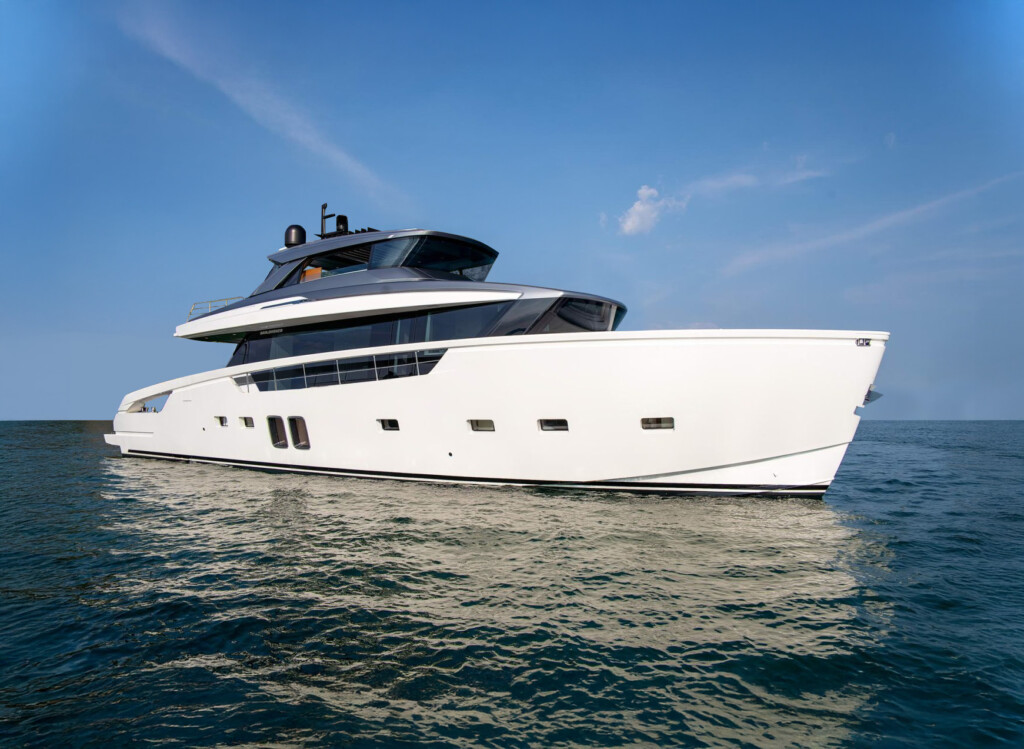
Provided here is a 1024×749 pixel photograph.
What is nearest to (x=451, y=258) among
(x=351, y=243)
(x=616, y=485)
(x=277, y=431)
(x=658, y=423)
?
(x=351, y=243)

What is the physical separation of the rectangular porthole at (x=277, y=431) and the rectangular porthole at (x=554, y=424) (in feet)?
23.4

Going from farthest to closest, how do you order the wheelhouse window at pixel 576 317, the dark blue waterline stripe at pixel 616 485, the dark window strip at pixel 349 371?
the dark window strip at pixel 349 371
the wheelhouse window at pixel 576 317
the dark blue waterline stripe at pixel 616 485

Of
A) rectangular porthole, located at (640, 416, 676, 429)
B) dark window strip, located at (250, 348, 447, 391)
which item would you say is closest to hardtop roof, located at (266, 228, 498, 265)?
dark window strip, located at (250, 348, 447, 391)

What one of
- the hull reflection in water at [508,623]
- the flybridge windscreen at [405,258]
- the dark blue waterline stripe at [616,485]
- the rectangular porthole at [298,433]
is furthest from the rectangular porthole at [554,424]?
the rectangular porthole at [298,433]

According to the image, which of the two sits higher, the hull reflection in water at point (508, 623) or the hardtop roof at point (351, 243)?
the hardtop roof at point (351, 243)

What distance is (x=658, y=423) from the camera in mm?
8656

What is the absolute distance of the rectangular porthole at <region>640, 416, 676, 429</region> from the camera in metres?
8.58

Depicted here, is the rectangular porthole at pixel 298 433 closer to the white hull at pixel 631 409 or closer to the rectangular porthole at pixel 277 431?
the rectangular porthole at pixel 277 431

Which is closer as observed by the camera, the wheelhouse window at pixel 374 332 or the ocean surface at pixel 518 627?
the ocean surface at pixel 518 627

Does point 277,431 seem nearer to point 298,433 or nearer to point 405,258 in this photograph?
point 298,433

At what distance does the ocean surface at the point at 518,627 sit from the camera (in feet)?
9.91

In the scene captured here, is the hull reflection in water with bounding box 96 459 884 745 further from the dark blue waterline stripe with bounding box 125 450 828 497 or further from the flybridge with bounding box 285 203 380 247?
the flybridge with bounding box 285 203 380 247

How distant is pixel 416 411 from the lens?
10.1m

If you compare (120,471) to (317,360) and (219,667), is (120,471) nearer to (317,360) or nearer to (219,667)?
(317,360)
